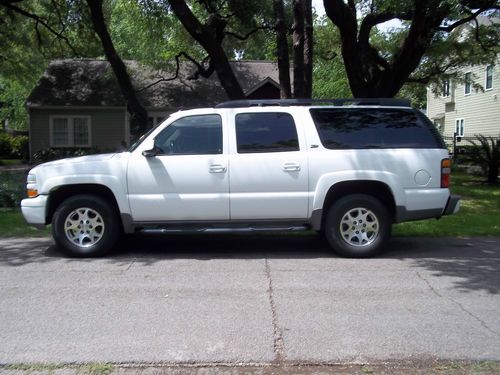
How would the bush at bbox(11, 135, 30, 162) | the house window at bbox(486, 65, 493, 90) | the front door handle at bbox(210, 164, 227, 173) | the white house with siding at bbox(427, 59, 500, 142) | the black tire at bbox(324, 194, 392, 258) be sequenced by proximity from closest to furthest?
the front door handle at bbox(210, 164, 227, 173)
the black tire at bbox(324, 194, 392, 258)
the white house with siding at bbox(427, 59, 500, 142)
the house window at bbox(486, 65, 493, 90)
the bush at bbox(11, 135, 30, 162)

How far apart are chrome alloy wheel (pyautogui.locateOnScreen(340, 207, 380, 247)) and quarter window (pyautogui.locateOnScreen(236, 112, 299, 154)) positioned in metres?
1.22

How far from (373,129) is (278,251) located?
2.25m

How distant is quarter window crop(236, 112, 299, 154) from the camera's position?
7.52 m

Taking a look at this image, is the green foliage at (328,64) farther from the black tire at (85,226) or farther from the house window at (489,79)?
the black tire at (85,226)

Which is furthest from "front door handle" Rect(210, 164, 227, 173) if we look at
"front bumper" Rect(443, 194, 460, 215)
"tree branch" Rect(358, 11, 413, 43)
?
Result: "tree branch" Rect(358, 11, 413, 43)

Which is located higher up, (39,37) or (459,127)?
(39,37)

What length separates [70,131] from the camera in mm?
25031

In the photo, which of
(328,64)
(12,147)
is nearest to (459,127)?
(328,64)

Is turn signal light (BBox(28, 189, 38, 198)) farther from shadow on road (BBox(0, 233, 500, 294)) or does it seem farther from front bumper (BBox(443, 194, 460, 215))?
front bumper (BBox(443, 194, 460, 215))

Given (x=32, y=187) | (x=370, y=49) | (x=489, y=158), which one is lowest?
(x=32, y=187)

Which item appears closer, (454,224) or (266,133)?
(266,133)

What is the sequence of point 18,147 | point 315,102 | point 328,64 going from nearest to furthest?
1. point 315,102
2. point 328,64
3. point 18,147

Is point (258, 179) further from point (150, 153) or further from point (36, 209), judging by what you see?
point (36, 209)

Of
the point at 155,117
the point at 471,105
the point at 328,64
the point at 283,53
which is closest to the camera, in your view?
the point at 283,53
